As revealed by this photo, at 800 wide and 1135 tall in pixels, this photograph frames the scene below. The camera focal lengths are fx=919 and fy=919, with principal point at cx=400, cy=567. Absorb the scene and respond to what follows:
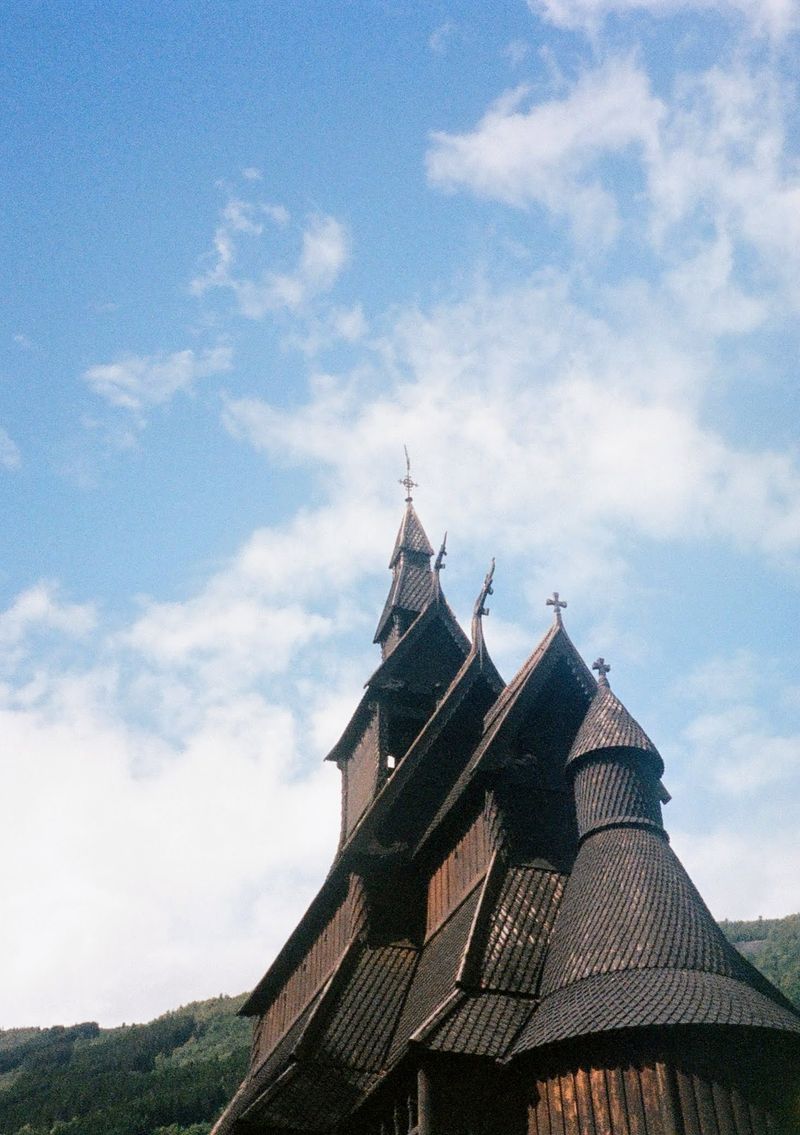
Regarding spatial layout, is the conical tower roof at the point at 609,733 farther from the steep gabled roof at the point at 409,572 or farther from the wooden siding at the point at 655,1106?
the steep gabled roof at the point at 409,572

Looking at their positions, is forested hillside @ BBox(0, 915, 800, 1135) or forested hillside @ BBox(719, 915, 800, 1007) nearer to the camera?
forested hillside @ BBox(0, 915, 800, 1135)

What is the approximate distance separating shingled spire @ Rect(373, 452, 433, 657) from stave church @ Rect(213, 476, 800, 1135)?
192 inches

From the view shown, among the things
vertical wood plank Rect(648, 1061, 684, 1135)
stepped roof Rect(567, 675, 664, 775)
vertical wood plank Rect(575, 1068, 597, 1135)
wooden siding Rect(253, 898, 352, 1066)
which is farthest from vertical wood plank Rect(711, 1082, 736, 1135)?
wooden siding Rect(253, 898, 352, 1066)

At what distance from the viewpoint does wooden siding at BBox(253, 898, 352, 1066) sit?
18.4 m

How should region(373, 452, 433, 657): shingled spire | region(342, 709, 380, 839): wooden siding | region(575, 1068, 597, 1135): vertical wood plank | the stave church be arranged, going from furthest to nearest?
region(373, 452, 433, 657): shingled spire < region(342, 709, 380, 839): wooden siding < the stave church < region(575, 1068, 597, 1135): vertical wood plank

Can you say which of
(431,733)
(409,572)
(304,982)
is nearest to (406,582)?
(409,572)

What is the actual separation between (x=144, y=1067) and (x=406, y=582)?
50980 mm

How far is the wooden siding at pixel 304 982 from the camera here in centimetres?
1842

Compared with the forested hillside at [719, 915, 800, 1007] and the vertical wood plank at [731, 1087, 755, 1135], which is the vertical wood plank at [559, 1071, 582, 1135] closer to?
the vertical wood plank at [731, 1087, 755, 1135]

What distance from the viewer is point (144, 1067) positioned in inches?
2453

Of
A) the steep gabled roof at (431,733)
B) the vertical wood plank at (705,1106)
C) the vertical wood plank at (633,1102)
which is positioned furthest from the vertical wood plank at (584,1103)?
the steep gabled roof at (431,733)

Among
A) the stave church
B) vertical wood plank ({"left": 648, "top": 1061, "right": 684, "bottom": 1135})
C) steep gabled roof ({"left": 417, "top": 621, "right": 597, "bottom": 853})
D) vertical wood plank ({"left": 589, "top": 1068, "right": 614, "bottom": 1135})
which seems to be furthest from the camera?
steep gabled roof ({"left": 417, "top": 621, "right": 597, "bottom": 853})

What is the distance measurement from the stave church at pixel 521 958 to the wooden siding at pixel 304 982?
103 millimetres

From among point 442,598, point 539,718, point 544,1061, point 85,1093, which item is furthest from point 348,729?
point 85,1093
